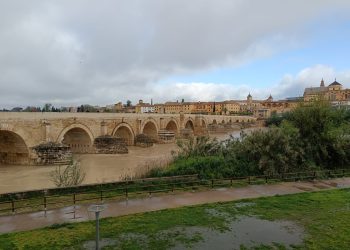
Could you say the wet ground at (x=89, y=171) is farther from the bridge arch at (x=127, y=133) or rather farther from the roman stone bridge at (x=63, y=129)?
the bridge arch at (x=127, y=133)

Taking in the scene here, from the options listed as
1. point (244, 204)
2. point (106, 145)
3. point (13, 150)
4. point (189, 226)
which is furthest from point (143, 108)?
point (189, 226)

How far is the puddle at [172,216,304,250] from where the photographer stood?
20.3ft

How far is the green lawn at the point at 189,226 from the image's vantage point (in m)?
6.11

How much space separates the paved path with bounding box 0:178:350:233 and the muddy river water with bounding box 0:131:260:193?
383cm

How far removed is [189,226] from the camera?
7121mm

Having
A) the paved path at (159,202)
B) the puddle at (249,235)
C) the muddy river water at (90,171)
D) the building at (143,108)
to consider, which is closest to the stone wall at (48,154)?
the muddy river water at (90,171)

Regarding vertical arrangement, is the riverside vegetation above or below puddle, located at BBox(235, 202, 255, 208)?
above

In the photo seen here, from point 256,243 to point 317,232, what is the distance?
1.54 metres

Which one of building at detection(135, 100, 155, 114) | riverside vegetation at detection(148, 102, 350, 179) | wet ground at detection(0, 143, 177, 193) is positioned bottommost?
wet ground at detection(0, 143, 177, 193)

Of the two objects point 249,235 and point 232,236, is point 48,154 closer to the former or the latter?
point 232,236

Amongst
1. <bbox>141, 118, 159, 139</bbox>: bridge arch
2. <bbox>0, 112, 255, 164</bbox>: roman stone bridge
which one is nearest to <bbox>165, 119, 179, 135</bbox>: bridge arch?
<bbox>0, 112, 255, 164</bbox>: roman stone bridge

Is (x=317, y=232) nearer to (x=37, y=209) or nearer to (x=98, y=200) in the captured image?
(x=98, y=200)

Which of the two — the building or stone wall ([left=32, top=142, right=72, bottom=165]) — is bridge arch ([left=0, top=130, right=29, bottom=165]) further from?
the building

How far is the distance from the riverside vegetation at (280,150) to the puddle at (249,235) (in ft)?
15.7
